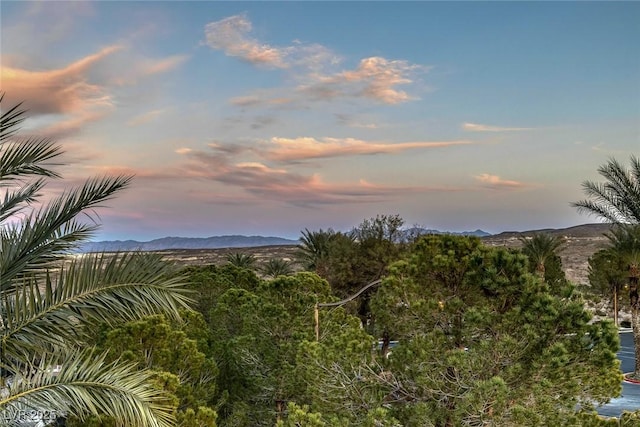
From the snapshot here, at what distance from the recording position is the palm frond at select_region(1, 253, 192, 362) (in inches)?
247

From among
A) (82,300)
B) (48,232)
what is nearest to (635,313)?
(82,300)

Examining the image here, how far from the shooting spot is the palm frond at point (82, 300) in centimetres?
628

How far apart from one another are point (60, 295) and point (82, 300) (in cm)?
29

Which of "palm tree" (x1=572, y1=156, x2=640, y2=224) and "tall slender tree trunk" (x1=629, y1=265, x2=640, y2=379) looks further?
"tall slender tree trunk" (x1=629, y1=265, x2=640, y2=379)

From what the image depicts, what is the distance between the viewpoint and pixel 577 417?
6.93m

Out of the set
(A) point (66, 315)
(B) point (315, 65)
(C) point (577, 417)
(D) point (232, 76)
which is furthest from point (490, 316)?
(B) point (315, 65)

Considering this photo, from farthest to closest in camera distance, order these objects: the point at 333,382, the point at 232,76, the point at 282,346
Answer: the point at 232,76 < the point at 282,346 < the point at 333,382

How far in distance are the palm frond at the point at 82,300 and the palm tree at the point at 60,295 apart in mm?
12

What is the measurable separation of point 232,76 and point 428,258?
10.1m

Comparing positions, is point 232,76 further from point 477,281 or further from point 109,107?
point 477,281

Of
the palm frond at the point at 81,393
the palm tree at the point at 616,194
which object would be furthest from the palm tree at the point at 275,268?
the palm frond at the point at 81,393

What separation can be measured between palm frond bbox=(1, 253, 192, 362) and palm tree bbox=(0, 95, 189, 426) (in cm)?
1

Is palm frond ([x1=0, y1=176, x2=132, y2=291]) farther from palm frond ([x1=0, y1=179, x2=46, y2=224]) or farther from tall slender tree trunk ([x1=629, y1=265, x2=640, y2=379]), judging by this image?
tall slender tree trunk ([x1=629, y1=265, x2=640, y2=379])

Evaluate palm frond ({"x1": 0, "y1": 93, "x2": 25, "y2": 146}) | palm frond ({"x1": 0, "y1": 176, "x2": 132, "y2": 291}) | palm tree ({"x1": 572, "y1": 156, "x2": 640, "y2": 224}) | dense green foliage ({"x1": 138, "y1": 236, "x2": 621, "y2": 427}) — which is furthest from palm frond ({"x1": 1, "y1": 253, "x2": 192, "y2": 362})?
palm tree ({"x1": 572, "y1": 156, "x2": 640, "y2": 224})
